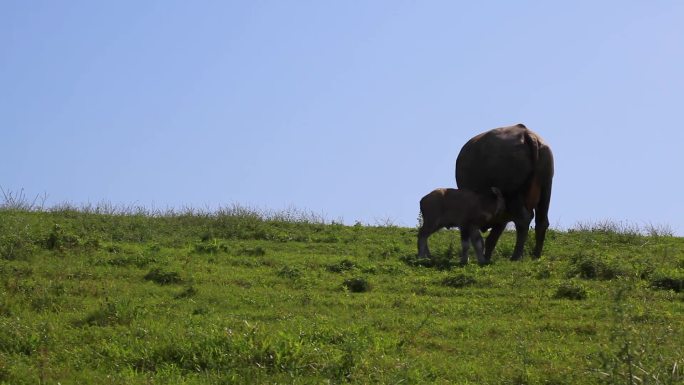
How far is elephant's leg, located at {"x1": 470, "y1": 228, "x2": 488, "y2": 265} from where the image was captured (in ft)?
49.1

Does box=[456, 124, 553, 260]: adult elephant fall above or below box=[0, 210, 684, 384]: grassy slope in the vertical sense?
above

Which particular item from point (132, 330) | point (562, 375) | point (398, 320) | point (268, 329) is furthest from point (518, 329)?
point (132, 330)

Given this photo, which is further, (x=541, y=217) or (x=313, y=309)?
(x=541, y=217)

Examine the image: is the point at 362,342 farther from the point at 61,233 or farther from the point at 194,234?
the point at 194,234

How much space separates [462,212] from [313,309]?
5.21m

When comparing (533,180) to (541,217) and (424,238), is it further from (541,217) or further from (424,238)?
(424,238)

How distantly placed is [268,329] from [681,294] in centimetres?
558

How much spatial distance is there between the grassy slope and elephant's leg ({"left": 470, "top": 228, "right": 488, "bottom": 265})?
65cm

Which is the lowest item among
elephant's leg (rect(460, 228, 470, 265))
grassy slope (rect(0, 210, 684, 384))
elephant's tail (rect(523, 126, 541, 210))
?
grassy slope (rect(0, 210, 684, 384))

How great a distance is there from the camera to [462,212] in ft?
50.1

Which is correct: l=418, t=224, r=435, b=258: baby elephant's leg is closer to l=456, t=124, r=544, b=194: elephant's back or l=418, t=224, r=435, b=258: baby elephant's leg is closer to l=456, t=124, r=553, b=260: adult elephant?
l=456, t=124, r=553, b=260: adult elephant

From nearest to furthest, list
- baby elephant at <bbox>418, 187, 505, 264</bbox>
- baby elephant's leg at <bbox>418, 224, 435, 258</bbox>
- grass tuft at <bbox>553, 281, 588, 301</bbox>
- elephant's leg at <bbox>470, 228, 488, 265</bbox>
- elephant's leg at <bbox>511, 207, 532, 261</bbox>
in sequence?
grass tuft at <bbox>553, 281, 588, 301</bbox>
elephant's leg at <bbox>470, 228, 488, 265</bbox>
baby elephant at <bbox>418, 187, 505, 264</bbox>
baby elephant's leg at <bbox>418, 224, 435, 258</bbox>
elephant's leg at <bbox>511, 207, 532, 261</bbox>

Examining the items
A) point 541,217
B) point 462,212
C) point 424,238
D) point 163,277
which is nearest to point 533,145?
point 541,217

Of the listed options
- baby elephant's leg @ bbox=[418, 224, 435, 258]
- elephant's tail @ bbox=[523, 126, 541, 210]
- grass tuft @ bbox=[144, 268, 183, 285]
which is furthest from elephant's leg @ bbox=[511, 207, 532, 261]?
grass tuft @ bbox=[144, 268, 183, 285]
